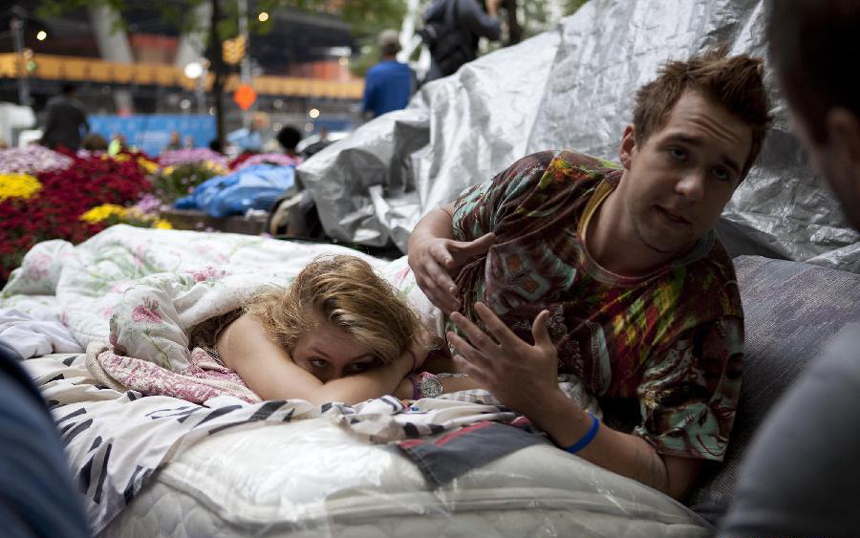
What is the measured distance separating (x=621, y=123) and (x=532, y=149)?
0.39 m

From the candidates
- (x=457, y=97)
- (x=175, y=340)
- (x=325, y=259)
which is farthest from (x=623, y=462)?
(x=457, y=97)

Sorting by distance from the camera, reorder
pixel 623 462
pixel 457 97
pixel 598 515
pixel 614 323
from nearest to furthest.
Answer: pixel 598 515 → pixel 623 462 → pixel 614 323 → pixel 457 97

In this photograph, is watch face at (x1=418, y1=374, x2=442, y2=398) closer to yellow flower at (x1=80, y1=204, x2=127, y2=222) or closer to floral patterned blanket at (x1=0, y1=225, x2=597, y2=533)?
floral patterned blanket at (x1=0, y1=225, x2=597, y2=533)

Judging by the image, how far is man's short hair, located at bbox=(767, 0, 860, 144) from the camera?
72 centimetres

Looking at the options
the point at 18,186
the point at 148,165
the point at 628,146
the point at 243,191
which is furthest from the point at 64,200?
the point at 628,146

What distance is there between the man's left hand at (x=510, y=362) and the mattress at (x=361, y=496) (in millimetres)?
107

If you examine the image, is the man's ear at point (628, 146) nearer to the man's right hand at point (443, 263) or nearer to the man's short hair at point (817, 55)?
the man's right hand at point (443, 263)

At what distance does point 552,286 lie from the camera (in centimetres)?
192

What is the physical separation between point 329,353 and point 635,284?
0.70 metres

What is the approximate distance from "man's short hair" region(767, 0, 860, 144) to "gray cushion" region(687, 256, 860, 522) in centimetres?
108

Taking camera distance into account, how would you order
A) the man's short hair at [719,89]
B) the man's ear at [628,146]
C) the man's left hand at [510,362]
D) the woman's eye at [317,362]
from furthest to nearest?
the woman's eye at [317,362], the man's ear at [628,146], the man's short hair at [719,89], the man's left hand at [510,362]

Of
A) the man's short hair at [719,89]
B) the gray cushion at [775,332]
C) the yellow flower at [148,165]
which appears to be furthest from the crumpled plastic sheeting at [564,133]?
the yellow flower at [148,165]

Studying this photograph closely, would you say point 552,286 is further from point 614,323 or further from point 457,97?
point 457,97

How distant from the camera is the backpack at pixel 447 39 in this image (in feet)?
21.0
